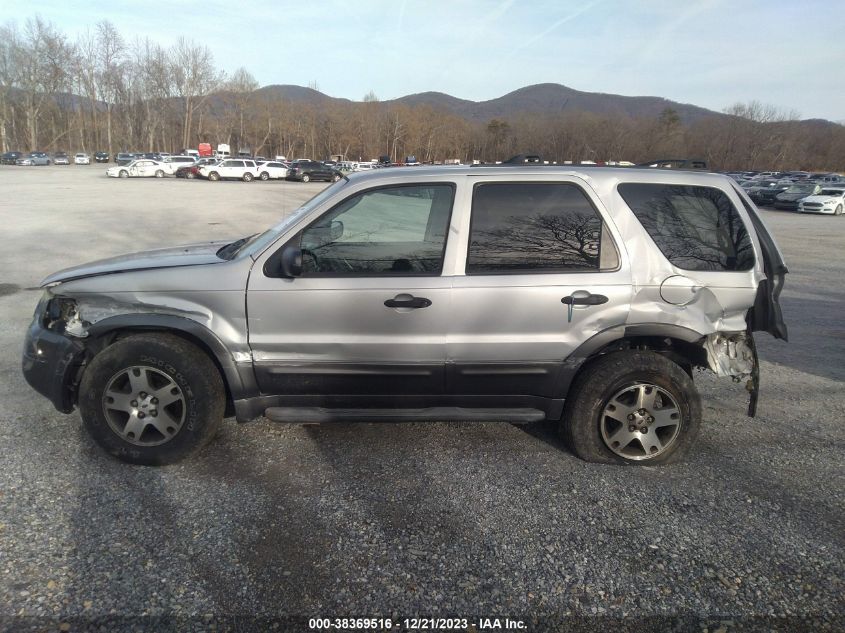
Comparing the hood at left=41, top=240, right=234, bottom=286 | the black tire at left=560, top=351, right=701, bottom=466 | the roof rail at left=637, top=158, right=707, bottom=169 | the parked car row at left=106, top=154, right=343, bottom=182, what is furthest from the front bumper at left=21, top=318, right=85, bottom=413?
the parked car row at left=106, top=154, right=343, bottom=182

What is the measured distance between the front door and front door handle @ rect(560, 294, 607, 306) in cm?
76

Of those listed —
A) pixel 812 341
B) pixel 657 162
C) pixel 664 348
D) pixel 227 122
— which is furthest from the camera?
pixel 227 122

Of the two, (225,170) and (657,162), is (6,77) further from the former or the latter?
(657,162)

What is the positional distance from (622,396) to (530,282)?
3.31 feet

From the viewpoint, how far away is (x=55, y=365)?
3520 millimetres

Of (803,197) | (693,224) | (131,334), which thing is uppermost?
(803,197)

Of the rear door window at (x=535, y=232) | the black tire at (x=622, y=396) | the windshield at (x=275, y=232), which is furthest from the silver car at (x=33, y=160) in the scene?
the black tire at (x=622, y=396)

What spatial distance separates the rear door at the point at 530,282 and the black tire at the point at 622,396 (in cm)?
24

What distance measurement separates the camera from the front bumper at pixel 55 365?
11.5ft

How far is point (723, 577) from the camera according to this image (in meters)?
2.69

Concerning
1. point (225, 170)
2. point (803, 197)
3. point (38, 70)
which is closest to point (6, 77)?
point (38, 70)

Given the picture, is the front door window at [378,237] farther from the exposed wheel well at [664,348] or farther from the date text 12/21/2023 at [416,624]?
the date text 12/21/2023 at [416,624]

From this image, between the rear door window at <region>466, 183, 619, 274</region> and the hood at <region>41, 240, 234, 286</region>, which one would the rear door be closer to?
the rear door window at <region>466, 183, 619, 274</region>

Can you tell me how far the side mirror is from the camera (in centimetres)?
334
